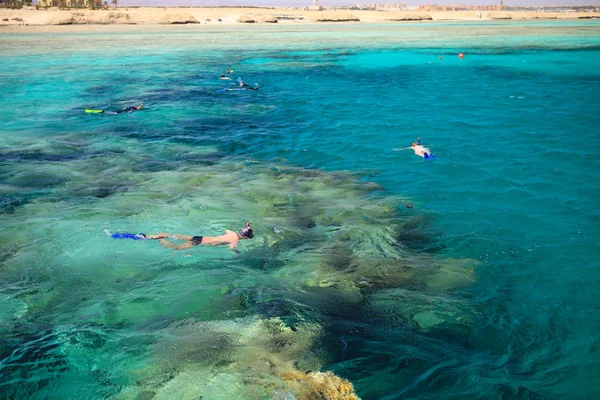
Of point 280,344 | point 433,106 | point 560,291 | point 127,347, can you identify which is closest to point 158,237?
point 127,347

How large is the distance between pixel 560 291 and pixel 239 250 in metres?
6.27

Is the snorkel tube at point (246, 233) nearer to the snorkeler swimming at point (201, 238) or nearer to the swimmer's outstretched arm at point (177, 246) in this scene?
the snorkeler swimming at point (201, 238)

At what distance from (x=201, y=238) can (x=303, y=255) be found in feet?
7.67

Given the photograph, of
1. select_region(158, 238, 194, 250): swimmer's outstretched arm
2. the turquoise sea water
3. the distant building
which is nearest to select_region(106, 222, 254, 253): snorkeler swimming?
select_region(158, 238, 194, 250): swimmer's outstretched arm

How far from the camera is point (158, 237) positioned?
9.51 meters

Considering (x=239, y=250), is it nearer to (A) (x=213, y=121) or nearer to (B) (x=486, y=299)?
(B) (x=486, y=299)

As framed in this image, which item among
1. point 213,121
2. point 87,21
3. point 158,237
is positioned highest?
point 87,21

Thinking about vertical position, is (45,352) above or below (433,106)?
below

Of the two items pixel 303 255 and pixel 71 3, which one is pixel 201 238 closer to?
pixel 303 255

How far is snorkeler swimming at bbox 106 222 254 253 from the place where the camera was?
9.30 meters

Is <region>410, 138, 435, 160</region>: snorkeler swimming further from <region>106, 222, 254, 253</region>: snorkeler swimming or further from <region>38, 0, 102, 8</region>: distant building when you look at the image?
<region>38, 0, 102, 8</region>: distant building

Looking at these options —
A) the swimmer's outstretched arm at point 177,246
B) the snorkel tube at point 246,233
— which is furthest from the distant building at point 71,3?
the snorkel tube at point 246,233

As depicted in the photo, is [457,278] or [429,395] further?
[457,278]

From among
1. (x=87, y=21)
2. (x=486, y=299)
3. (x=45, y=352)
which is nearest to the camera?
(x=45, y=352)
